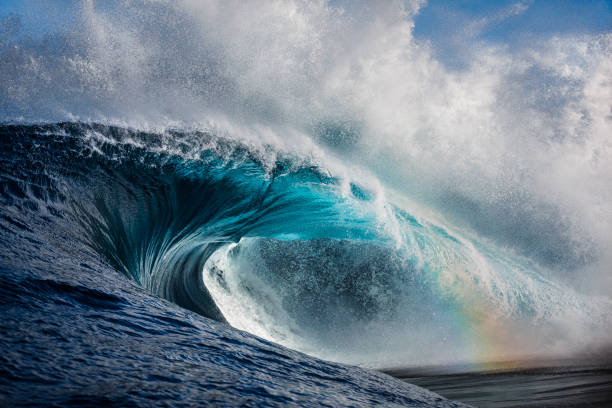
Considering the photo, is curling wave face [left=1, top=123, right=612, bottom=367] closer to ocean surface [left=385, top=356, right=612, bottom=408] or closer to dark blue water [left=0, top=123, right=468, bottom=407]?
dark blue water [left=0, top=123, right=468, bottom=407]

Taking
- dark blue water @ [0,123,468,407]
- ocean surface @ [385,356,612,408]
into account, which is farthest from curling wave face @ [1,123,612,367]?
ocean surface @ [385,356,612,408]

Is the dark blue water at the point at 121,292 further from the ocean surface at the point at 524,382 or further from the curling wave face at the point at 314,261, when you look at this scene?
the ocean surface at the point at 524,382

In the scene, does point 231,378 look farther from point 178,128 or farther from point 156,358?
point 178,128

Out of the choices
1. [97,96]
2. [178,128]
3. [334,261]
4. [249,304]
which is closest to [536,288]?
[334,261]

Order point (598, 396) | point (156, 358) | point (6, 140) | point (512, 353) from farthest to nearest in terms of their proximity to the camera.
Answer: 1. point (512, 353)
2. point (6, 140)
3. point (598, 396)
4. point (156, 358)

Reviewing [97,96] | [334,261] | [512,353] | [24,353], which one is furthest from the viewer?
[334,261]

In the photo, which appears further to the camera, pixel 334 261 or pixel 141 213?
pixel 334 261
